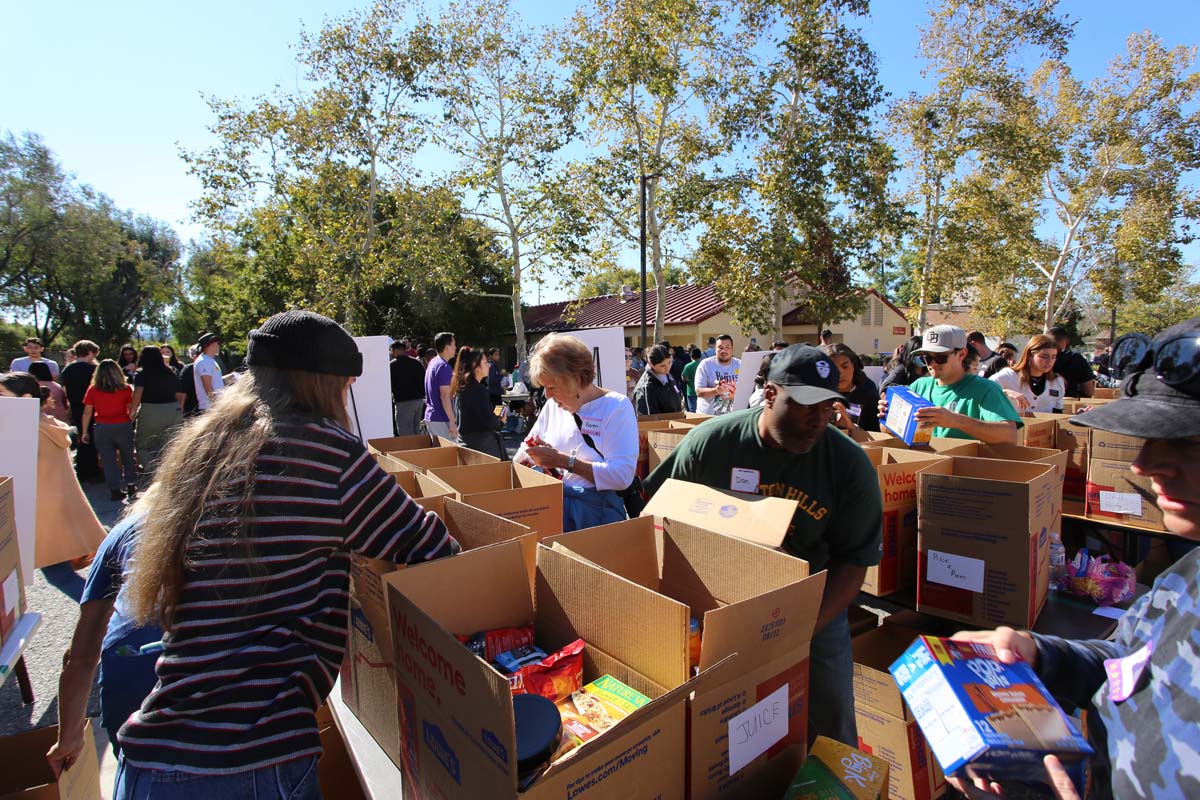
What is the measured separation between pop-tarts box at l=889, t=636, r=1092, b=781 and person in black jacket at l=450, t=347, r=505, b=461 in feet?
14.9

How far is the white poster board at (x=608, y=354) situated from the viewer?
6051mm

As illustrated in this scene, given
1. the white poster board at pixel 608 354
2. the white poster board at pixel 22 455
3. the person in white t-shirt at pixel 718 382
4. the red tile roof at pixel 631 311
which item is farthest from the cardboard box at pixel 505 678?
the red tile roof at pixel 631 311

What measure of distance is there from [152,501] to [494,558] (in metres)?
0.76

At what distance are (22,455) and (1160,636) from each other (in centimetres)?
424

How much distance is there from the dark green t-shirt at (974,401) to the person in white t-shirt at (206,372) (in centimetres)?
767

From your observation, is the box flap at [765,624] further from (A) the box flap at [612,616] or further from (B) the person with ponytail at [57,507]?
(B) the person with ponytail at [57,507]

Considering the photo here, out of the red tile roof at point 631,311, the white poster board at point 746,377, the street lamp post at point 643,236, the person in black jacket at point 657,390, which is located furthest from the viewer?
the red tile roof at point 631,311

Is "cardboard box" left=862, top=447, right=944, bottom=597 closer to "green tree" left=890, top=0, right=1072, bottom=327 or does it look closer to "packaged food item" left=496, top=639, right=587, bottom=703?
"packaged food item" left=496, top=639, right=587, bottom=703

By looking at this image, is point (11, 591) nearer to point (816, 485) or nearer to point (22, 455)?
point (22, 455)

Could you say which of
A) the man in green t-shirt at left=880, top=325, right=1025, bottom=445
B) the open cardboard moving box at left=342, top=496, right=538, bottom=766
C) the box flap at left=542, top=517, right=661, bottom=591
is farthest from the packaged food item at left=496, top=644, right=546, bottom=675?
the man in green t-shirt at left=880, top=325, right=1025, bottom=445

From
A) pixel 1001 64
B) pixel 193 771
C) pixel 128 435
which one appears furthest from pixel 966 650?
pixel 1001 64

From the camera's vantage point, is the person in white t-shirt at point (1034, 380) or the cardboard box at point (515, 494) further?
the person in white t-shirt at point (1034, 380)

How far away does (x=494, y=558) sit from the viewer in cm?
159

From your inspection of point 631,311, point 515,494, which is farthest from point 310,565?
point 631,311
